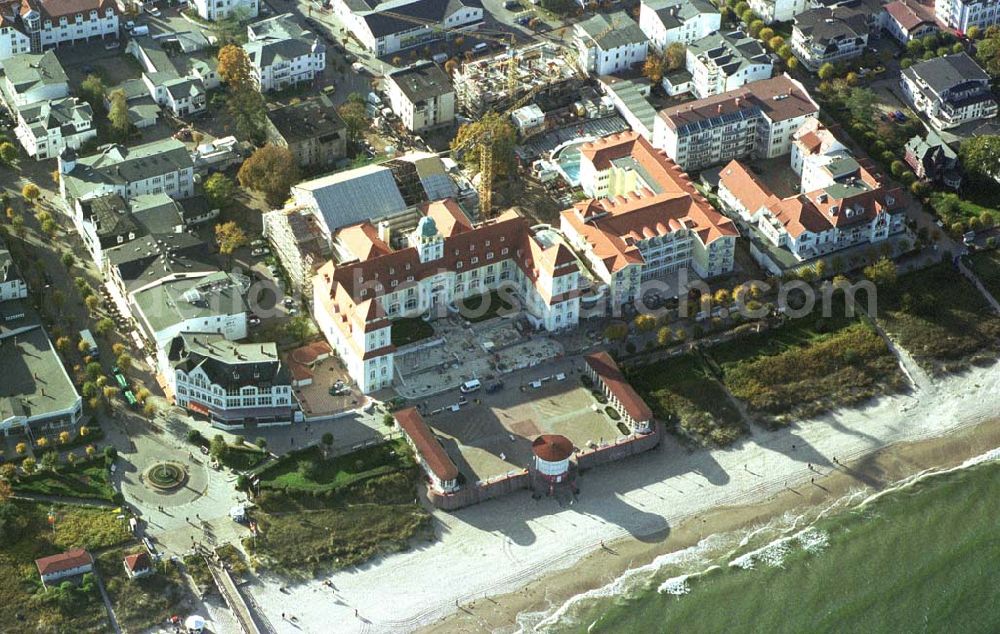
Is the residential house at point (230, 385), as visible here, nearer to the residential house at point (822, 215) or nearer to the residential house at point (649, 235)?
the residential house at point (649, 235)

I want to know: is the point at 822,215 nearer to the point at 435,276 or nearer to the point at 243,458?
the point at 435,276

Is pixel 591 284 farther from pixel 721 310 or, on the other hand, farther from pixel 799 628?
pixel 799 628

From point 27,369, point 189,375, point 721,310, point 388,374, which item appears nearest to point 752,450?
point 721,310

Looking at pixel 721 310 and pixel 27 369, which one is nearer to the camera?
pixel 27 369

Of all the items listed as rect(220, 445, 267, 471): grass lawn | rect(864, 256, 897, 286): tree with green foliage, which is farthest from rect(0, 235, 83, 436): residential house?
rect(864, 256, 897, 286): tree with green foliage

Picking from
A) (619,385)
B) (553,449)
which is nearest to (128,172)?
(619,385)
